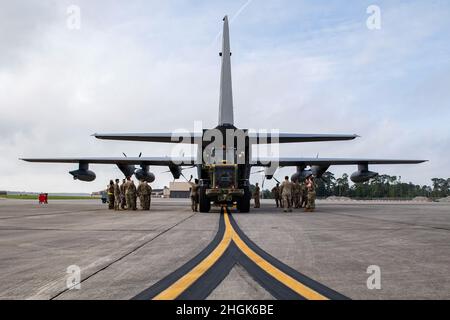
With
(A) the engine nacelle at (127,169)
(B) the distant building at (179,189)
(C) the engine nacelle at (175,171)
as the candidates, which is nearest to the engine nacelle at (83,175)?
(A) the engine nacelle at (127,169)

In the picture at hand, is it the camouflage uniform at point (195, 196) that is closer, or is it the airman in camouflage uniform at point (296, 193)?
the camouflage uniform at point (195, 196)

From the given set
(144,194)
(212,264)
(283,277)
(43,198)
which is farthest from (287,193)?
(43,198)

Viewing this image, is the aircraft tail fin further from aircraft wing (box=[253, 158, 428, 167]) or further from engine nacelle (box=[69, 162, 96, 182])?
engine nacelle (box=[69, 162, 96, 182])

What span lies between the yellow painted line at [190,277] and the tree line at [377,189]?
367 feet

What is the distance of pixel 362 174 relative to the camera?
33188mm

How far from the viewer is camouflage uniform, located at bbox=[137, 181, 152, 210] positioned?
79.8 ft

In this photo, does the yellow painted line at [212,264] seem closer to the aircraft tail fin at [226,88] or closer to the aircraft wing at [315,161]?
the aircraft tail fin at [226,88]

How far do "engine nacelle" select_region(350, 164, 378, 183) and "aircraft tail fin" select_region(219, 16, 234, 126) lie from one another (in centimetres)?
1176

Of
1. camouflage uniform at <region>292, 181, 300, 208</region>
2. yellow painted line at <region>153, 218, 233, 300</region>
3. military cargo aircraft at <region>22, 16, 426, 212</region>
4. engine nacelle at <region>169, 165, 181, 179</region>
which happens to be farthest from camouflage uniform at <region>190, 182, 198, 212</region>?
yellow painted line at <region>153, 218, 233, 300</region>

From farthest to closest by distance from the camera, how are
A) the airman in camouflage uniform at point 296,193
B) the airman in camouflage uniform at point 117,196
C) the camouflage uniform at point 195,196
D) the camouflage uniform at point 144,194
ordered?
the airman in camouflage uniform at point 296,193, the airman in camouflage uniform at point 117,196, the camouflage uniform at point 144,194, the camouflage uniform at point 195,196

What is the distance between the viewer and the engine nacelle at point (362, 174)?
108ft

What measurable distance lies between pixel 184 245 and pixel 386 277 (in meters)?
4.22

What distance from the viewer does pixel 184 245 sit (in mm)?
8438
